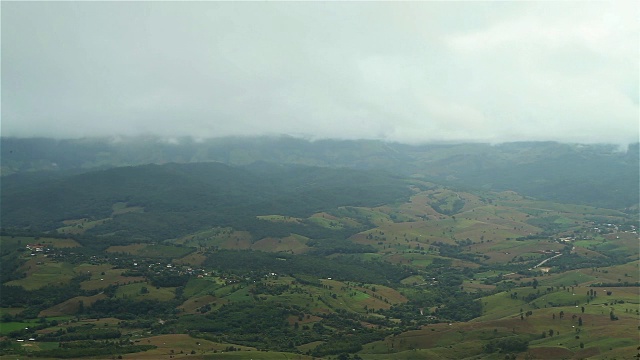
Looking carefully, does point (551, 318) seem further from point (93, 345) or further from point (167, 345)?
point (93, 345)

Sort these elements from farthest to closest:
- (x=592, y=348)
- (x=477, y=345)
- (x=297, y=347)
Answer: (x=297, y=347), (x=477, y=345), (x=592, y=348)

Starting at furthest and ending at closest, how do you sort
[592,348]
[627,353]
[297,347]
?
[297,347] < [592,348] < [627,353]

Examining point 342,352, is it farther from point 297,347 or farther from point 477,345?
point 477,345

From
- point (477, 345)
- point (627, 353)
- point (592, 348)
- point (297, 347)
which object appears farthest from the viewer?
point (297, 347)

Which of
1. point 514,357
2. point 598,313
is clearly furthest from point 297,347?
point 598,313

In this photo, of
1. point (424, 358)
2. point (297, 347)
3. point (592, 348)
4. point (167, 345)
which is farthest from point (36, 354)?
point (592, 348)

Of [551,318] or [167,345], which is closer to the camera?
[167,345]

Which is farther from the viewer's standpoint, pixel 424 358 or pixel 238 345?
pixel 238 345

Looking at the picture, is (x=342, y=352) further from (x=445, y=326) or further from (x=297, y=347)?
(x=445, y=326)

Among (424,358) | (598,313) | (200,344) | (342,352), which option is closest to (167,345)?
(200,344)
